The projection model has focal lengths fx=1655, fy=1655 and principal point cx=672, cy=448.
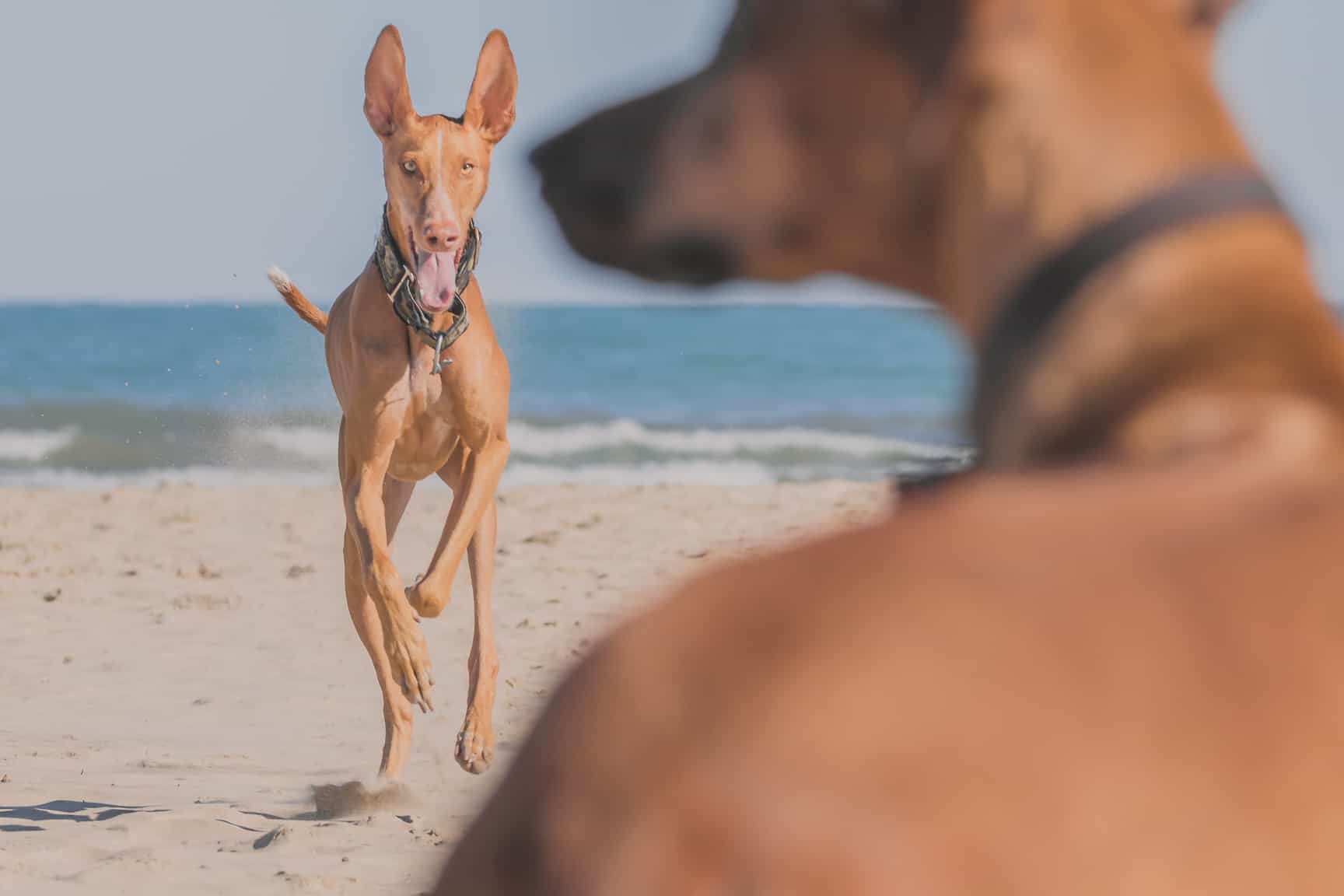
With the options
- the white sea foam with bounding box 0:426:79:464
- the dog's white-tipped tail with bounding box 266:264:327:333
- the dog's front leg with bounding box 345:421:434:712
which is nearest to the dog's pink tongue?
the dog's front leg with bounding box 345:421:434:712

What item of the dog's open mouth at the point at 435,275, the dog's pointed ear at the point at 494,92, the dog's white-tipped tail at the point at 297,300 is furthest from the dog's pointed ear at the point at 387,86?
the dog's white-tipped tail at the point at 297,300

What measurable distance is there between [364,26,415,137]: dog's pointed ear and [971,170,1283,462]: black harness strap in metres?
5.27

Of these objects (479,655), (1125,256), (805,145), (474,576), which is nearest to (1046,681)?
(1125,256)

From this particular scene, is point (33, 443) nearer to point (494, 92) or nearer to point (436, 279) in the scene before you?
point (494, 92)

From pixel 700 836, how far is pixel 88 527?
12.3m

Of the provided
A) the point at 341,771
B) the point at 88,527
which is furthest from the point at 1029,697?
the point at 88,527

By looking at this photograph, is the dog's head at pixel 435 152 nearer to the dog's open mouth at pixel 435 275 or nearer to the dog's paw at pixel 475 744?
the dog's open mouth at pixel 435 275

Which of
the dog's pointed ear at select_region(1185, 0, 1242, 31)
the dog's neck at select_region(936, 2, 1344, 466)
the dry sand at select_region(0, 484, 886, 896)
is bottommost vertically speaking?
the dry sand at select_region(0, 484, 886, 896)

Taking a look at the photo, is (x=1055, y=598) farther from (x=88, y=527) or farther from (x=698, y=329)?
(x=698, y=329)

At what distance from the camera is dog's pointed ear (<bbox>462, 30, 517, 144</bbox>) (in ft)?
21.0

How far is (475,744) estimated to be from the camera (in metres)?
6.13

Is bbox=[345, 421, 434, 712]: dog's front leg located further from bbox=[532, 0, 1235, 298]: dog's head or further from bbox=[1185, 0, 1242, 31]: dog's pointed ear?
bbox=[1185, 0, 1242, 31]: dog's pointed ear

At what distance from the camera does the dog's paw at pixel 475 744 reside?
613 cm

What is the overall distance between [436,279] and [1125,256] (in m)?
4.95
